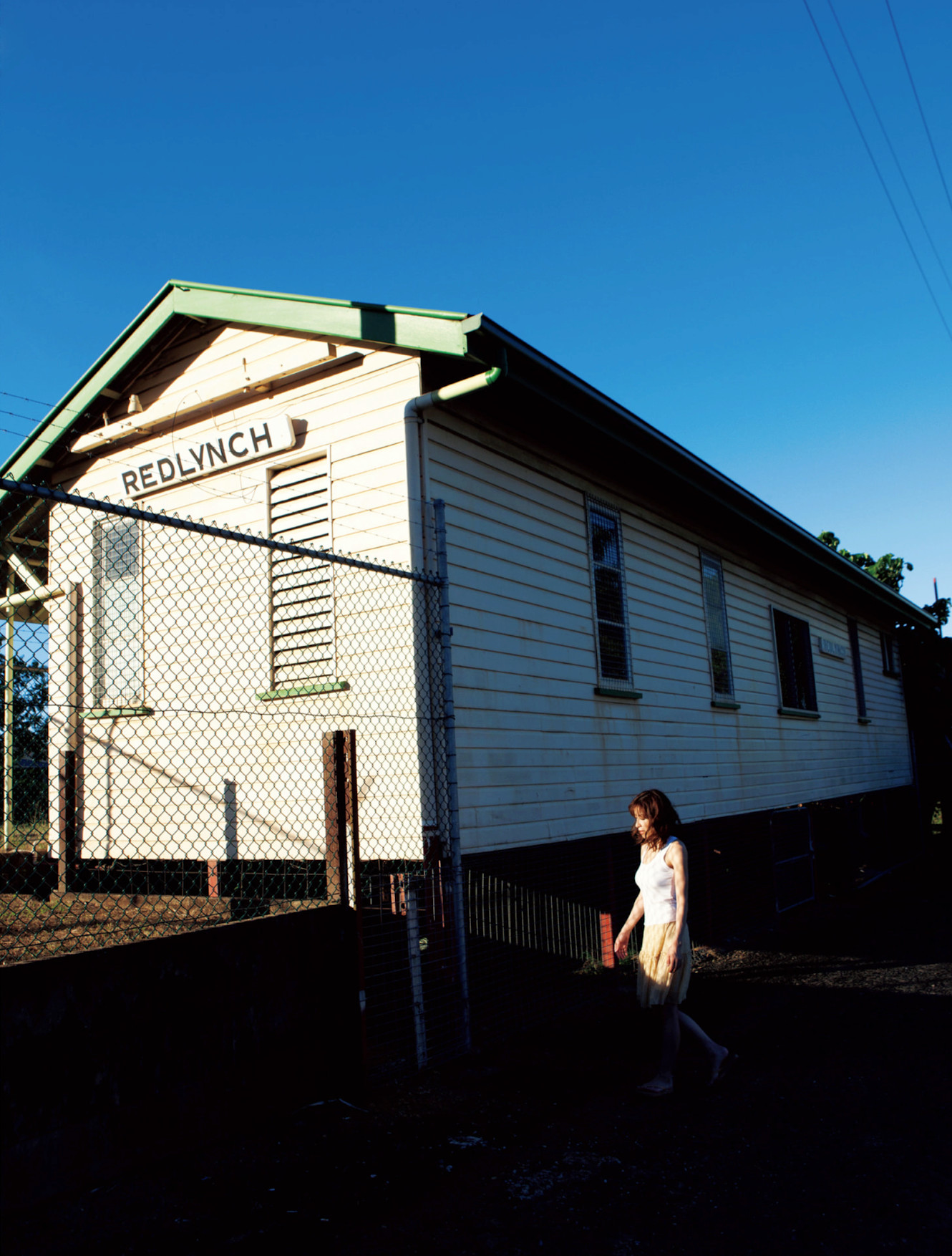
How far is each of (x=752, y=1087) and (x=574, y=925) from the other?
2.77m

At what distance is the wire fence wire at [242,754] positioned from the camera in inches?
225

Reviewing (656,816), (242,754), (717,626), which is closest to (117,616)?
(242,754)

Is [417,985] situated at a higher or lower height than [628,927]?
lower

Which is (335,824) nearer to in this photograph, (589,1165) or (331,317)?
(589,1165)

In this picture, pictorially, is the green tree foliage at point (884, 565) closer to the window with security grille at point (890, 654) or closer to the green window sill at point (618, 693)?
the window with security grille at point (890, 654)

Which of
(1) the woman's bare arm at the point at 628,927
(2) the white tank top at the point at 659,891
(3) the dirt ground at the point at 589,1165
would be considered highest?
(2) the white tank top at the point at 659,891

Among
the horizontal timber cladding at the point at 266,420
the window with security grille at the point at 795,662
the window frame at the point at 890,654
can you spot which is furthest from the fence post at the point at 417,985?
the window frame at the point at 890,654

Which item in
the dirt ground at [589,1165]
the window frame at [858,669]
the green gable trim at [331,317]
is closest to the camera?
the dirt ground at [589,1165]

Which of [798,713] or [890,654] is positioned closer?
[798,713]

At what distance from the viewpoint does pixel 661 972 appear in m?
5.20

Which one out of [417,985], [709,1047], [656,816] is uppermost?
[656,816]

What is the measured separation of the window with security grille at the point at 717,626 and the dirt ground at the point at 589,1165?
5.54 meters

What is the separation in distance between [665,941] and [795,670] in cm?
1037

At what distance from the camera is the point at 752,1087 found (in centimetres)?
525
